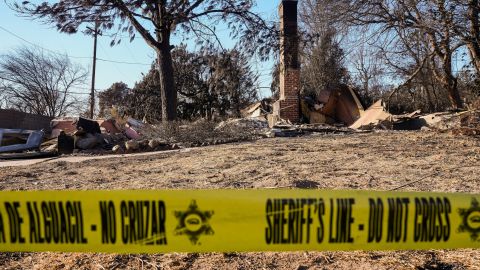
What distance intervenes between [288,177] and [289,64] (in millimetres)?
12832

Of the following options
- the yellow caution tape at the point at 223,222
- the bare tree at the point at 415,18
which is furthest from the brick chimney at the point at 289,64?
the yellow caution tape at the point at 223,222

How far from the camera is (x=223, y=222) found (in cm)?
226

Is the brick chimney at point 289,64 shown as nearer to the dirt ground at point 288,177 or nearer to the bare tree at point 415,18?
the bare tree at point 415,18

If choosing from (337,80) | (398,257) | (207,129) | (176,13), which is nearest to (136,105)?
(337,80)

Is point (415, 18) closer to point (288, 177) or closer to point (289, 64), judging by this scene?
point (289, 64)

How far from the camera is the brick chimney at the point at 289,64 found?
18.1 m

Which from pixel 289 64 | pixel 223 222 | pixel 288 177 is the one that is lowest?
pixel 288 177

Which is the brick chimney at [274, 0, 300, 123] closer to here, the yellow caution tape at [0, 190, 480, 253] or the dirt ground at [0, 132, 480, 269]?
the dirt ground at [0, 132, 480, 269]

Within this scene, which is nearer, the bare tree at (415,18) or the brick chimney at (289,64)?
the bare tree at (415,18)

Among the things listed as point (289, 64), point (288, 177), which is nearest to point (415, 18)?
point (289, 64)

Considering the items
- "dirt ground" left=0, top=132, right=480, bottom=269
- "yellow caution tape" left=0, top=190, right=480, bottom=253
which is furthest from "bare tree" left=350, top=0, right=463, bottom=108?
"yellow caution tape" left=0, top=190, right=480, bottom=253

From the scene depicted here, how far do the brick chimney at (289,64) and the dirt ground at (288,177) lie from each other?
7892mm

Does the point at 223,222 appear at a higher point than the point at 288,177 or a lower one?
higher

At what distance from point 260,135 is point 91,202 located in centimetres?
1200
